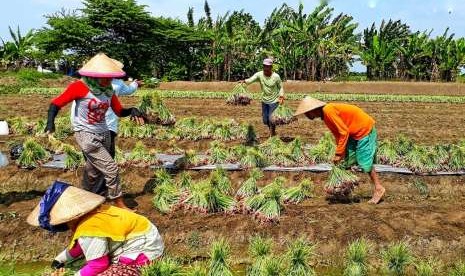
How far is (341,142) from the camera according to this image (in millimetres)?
5789

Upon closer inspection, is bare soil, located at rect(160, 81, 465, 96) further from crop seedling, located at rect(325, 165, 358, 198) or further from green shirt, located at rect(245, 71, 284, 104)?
crop seedling, located at rect(325, 165, 358, 198)

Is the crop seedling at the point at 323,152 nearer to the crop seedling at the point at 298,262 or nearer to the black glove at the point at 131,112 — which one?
the black glove at the point at 131,112

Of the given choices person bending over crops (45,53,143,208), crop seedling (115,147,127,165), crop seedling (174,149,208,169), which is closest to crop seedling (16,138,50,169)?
crop seedling (115,147,127,165)

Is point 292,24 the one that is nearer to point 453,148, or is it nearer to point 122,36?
point 122,36

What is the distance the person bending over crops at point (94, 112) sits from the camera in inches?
202

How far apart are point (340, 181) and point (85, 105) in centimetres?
263

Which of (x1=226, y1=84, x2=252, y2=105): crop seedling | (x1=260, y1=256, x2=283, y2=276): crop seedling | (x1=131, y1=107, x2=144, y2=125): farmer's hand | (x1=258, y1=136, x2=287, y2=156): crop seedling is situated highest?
(x1=131, y1=107, x2=144, y2=125): farmer's hand

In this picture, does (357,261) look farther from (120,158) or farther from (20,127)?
(20,127)

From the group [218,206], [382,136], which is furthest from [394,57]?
[218,206]

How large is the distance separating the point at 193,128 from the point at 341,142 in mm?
4697

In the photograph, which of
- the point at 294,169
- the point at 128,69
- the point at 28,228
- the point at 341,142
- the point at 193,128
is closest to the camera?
the point at 28,228

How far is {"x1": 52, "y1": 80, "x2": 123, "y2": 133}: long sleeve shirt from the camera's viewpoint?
16.9 feet

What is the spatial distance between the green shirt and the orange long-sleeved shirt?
313 centimetres

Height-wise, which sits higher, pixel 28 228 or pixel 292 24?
pixel 292 24
